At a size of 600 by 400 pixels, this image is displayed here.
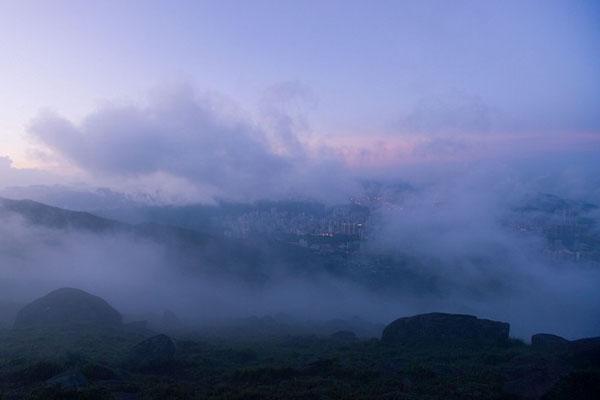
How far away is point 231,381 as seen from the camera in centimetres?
2316

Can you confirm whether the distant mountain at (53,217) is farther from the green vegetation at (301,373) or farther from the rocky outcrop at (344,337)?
the rocky outcrop at (344,337)

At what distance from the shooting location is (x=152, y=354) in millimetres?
28406

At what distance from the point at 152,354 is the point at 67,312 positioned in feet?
111

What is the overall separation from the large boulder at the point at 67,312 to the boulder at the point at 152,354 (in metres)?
26.6

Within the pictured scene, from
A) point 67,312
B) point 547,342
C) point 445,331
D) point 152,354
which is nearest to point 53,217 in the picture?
point 67,312

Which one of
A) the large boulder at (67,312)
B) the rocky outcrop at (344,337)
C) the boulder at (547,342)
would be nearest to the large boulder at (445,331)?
the boulder at (547,342)

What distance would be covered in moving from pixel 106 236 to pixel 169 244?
23587mm

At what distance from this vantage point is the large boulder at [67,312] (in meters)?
52.5

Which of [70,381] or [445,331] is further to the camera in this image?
[445,331]

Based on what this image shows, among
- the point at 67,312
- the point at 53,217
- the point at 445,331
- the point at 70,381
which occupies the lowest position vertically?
the point at 67,312

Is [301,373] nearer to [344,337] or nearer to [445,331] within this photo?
[445,331]

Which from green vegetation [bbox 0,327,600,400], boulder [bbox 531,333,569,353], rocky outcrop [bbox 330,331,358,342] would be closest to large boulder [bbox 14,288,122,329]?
green vegetation [bbox 0,327,600,400]

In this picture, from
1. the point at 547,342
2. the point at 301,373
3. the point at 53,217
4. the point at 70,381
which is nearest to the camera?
the point at 70,381

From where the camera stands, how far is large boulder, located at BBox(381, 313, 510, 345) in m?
35.7
